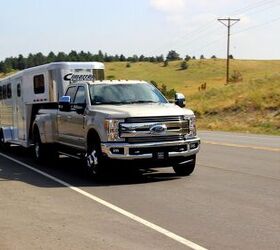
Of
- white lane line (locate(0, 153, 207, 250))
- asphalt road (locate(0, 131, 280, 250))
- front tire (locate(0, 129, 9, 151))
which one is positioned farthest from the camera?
front tire (locate(0, 129, 9, 151))

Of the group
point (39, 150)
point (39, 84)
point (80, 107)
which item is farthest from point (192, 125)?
point (39, 84)

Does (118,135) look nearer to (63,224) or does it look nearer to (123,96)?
(123,96)

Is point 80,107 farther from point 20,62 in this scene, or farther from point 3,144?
point 20,62

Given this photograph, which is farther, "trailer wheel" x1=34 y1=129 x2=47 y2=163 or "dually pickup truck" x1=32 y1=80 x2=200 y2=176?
"trailer wheel" x1=34 y1=129 x2=47 y2=163

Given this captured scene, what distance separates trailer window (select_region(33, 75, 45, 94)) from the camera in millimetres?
17536

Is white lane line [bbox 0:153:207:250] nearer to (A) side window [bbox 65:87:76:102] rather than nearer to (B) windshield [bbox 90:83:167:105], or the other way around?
(B) windshield [bbox 90:83:167:105]

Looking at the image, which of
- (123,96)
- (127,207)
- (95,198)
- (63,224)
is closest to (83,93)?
(123,96)

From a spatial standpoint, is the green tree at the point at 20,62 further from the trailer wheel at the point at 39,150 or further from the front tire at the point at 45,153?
the front tire at the point at 45,153

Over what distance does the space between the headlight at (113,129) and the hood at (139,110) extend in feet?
0.33

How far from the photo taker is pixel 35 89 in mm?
18047

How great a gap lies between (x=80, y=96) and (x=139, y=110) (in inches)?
87.0

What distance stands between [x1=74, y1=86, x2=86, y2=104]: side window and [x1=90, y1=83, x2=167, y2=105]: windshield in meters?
0.24

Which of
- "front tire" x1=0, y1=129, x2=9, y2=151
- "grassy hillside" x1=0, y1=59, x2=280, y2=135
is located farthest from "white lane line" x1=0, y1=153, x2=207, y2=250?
"grassy hillside" x1=0, y1=59, x2=280, y2=135

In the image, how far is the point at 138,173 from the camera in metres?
13.7
